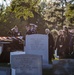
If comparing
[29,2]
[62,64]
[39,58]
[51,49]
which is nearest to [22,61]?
[39,58]

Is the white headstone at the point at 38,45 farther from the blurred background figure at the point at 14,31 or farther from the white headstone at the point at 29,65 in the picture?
the blurred background figure at the point at 14,31

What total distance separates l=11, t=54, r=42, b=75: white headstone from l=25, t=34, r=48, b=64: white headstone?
8.85ft

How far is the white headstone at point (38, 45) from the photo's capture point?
11.7 m

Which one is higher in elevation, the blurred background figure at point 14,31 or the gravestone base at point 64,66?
the blurred background figure at point 14,31

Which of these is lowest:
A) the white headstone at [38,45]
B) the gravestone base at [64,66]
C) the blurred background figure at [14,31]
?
the gravestone base at [64,66]

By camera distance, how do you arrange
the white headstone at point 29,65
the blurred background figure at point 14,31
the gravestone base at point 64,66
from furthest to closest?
the blurred background figure at point 14,31, the gravestone base at point 64,66, the white headstone at point 29,65

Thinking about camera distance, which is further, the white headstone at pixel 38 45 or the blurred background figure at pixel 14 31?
the blurred background figure at pixel 14 31

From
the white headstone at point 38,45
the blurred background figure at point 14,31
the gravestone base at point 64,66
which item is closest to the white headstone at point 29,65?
the gravestone base at point 64,66

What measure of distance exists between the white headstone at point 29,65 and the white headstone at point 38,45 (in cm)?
270

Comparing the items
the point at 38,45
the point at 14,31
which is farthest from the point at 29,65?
the point at 14,31

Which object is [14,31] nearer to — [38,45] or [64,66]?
[38,45]

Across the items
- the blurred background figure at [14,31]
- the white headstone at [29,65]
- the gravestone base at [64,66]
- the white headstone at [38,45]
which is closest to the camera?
the white headstone at [29,65]

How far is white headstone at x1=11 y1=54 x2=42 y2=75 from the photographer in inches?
347

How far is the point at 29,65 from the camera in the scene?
887 centimetres
